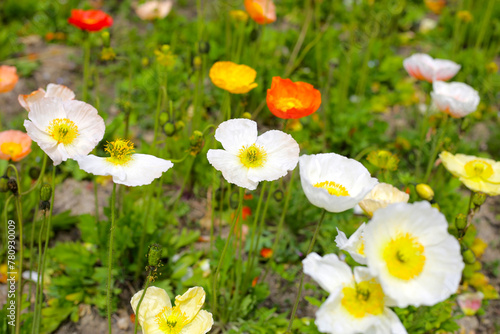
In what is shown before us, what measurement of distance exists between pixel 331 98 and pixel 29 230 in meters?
1.75

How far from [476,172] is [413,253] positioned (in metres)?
0.64

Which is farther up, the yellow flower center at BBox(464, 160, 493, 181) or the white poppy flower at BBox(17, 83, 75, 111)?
the white poppy flower at BBox(17, 83, 75, 111)

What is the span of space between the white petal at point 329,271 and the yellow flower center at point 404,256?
0.09 metres

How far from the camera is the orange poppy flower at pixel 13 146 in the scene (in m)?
1.38

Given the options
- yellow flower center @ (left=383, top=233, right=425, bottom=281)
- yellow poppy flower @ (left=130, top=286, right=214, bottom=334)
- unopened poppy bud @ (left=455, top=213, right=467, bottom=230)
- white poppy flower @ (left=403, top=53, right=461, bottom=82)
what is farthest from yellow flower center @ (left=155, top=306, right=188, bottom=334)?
Answer: white poppy flower @ (left=403, top=53, right=461, bottom=82)

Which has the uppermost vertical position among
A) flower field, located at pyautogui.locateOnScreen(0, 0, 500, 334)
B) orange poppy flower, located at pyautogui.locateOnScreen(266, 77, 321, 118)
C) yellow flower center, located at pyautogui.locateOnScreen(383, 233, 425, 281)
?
orange poppy flower, located at pyautogui.locateOnScreen(266, 77, 321, 118)

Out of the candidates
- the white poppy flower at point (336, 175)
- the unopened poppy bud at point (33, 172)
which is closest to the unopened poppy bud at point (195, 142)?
the white poppy flower at point (336, 175)

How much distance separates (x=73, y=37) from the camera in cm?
315

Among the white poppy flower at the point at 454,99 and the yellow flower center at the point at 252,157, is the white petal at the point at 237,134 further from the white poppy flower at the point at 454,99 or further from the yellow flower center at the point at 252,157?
the white poppy flower at the point at 454,99

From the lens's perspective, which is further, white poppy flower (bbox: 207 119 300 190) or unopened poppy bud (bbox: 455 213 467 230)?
unopened poppy bud (bbox: 455 213 467 230)

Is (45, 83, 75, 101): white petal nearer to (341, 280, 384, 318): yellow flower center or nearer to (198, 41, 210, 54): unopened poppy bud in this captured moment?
(198, 41, 210, 54): unopened poppy bud

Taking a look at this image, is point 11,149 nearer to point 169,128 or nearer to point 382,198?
point 169,128

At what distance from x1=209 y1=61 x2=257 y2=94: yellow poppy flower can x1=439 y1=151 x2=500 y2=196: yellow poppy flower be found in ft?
2.16

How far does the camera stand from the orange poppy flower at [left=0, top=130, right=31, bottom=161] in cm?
138
